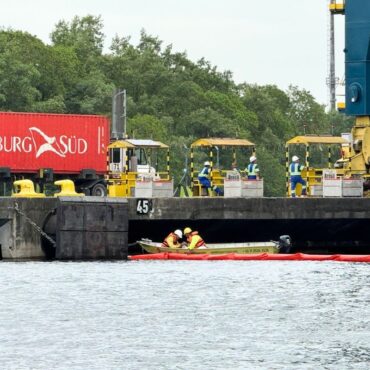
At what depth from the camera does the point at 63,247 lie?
71062 mm

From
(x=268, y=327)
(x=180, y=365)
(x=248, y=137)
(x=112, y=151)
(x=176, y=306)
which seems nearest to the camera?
(x=180, y=365)

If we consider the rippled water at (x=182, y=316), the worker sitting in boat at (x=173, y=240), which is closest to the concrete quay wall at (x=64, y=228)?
the rippled water at (x=182, y=316)

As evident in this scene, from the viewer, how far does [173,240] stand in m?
73.5

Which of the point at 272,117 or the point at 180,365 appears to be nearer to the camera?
the point at 180,365

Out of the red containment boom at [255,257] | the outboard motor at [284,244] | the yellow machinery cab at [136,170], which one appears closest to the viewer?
the red containment boom at [255,257]

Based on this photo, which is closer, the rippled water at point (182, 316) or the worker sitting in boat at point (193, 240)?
Result: the rippled water at point (182, 316)

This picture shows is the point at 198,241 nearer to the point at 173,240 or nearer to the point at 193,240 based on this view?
the point at 193,240

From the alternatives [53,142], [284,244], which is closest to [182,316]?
[284,244]

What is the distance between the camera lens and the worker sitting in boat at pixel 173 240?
2889 inches

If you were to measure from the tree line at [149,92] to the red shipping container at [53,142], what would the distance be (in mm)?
48432

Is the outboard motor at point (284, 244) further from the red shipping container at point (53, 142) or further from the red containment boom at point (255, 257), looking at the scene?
the red shipping container at point (53, 142)

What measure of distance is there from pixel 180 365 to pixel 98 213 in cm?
2791

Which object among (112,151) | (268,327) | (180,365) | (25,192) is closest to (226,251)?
(25,192)

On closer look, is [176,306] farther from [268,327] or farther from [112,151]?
[112,151]
